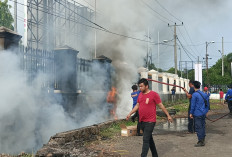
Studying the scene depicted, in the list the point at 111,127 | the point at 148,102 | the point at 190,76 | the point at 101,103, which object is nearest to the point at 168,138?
the point at 111,127

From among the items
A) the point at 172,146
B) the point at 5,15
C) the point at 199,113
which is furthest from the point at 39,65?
the point at 5,15

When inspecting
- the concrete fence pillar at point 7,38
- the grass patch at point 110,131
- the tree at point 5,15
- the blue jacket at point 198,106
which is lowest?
the grass patch at point 110,131

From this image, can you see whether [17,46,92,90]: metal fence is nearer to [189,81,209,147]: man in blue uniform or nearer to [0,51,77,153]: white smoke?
[0,51,77,153]: white smoke

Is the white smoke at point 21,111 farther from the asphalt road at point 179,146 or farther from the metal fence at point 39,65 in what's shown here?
the asphalt road at point 179,146

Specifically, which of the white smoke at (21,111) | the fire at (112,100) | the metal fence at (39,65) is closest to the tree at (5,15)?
the fire at (112,100)

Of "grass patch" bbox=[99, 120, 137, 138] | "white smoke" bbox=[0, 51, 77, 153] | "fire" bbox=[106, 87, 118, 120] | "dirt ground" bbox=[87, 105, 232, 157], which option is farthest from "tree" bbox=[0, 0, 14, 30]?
"dirt ground" bbox=[87, 105, 232, 157]

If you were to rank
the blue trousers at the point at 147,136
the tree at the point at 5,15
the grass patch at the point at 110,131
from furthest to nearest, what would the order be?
the tree at the point at 5,15 → the grass patch at the point at 110,131 → the blue trousers at the point at 147,136

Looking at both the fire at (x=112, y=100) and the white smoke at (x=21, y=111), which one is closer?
the white smoke at (x=21, y=111)

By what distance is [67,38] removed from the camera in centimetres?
2492

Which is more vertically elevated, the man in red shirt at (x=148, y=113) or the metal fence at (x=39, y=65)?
Answer: the metal fence at (x=39, y=65)

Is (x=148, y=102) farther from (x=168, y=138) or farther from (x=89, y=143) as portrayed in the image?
(x=168, y=138)

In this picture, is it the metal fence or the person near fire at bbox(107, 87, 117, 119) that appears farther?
the person near fire at bbox(107, 87, 117, 119)

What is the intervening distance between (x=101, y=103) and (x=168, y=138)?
658cm

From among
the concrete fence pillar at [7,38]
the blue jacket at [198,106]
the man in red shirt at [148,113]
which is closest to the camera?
the man in red shirt at [148,113]
